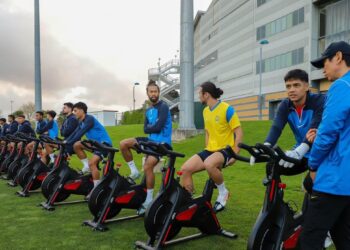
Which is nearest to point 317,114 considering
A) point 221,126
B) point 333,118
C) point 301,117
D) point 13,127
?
point 301,117

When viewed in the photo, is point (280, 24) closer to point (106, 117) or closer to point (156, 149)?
point (106, 117)

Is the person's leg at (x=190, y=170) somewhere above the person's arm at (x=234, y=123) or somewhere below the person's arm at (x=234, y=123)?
below

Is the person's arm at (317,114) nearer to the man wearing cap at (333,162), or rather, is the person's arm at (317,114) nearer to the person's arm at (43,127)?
the man wearing cap at (333,162)

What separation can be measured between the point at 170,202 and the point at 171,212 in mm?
162

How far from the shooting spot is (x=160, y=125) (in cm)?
519

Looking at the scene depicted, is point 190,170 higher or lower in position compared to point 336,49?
lower

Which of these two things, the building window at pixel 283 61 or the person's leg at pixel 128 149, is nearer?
the person's leg at pixel 128 149

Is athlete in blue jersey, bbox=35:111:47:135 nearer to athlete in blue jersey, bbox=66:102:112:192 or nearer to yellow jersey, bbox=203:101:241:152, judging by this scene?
athlete in blue jersey, bbox=66:102:112:192

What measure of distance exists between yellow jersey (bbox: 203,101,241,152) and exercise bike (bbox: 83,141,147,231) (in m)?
1.27

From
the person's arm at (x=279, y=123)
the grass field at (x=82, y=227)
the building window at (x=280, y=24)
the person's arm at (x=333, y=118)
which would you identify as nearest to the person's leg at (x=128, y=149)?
the grass field at (x=82, y=227)

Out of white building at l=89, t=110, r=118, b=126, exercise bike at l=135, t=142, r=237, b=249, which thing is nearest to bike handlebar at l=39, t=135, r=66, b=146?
exercise bike at l=135, t=142, r=237, b=249

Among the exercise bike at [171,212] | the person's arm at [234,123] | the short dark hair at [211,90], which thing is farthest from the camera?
the short dark hair at [211,90]

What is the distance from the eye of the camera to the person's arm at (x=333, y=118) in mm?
2199

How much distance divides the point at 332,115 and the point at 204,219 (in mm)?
2352
